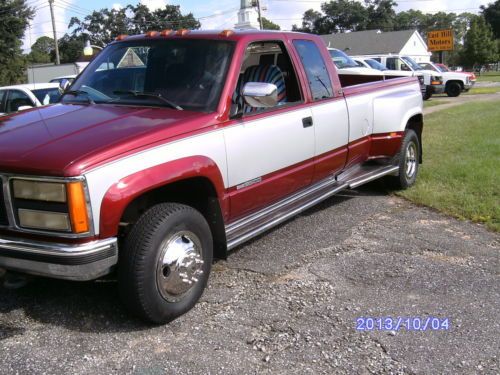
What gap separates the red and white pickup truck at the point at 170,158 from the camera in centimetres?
309

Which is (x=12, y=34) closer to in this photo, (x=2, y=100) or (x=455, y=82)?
(x=455, y=82)

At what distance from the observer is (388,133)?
20.8 ft

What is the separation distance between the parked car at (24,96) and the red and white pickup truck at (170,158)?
7.86 m

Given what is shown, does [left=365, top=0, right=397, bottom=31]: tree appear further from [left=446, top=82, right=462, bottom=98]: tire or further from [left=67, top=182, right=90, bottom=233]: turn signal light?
[left=67, top=182, right=90, bottom=233]: turn signal light

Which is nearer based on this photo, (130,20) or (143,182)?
(143,182)

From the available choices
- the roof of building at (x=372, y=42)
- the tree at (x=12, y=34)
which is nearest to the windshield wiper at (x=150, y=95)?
the tree at (x=12, y=34)

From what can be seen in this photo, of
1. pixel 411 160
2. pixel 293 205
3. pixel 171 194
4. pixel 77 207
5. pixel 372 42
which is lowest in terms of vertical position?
pixel 411 160

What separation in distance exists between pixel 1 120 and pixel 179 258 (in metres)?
1.84

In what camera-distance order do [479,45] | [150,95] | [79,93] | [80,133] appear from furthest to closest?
[479,45]
[79,93]
[150,95]
[80,133]

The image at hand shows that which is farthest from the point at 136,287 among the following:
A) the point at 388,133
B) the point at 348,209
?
the point at 388,133

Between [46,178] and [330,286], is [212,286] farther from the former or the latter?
[46,178]

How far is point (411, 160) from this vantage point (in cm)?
706

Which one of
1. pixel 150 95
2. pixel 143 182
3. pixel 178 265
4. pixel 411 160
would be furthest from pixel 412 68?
pixel 143 182

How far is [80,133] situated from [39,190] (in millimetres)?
514
